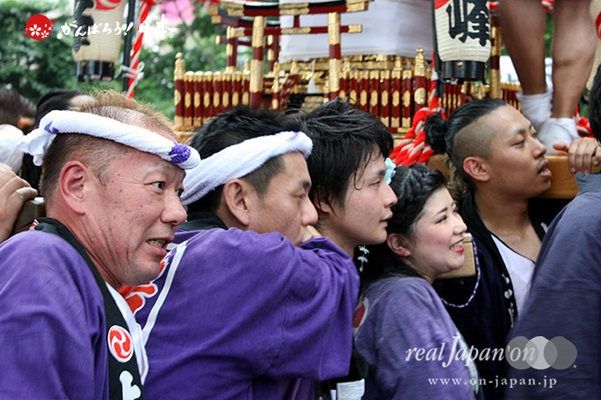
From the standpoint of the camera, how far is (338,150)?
2.09 meters

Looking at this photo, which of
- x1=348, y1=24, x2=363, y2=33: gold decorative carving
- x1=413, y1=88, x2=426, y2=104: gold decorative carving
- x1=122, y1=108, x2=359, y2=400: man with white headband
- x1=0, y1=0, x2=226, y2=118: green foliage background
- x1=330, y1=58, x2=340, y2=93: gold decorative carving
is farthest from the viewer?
x1=0, y1=0, x2=226, y2=118: green foliage background

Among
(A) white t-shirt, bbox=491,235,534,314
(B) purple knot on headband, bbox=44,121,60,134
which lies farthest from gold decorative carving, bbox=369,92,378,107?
(B) purple knot on headband, bbox=44,121,60,134

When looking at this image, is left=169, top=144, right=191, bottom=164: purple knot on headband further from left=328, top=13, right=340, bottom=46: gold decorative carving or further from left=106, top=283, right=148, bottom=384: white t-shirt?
left=328, top=13, right=340, bottom=46: gold decorative carving

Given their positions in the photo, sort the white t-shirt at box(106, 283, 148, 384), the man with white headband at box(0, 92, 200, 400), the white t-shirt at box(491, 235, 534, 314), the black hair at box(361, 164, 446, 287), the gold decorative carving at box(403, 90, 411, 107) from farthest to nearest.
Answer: the gold decorative carving at box(403, 90, 411, 107), the white t-shirt at box(491, 235, 534, 314), the black hair at box(361, 164, 446, 287), the white t-shirt at box(106, 283, 148, 384), the man with white headband at box(0, 92, 200, 400)

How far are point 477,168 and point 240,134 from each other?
1.44 meters

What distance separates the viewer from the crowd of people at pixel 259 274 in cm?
116

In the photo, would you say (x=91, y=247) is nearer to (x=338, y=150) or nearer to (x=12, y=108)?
(x=338, y=150)

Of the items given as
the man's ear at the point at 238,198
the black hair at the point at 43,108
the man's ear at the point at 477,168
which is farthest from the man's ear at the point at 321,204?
the black hair at the point at 43,108

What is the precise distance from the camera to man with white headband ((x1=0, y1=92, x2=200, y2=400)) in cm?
103

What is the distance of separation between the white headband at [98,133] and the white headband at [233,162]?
38cm

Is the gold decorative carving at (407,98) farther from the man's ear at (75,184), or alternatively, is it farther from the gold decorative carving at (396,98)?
the man's ear at (75,184)

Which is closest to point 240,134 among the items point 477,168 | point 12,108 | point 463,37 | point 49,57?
point 477,168

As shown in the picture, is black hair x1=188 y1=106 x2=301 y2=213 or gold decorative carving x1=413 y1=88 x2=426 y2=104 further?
gold decorative carving x1=413 y1=88 x2=426 y2=104

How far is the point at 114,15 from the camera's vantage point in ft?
11.5
